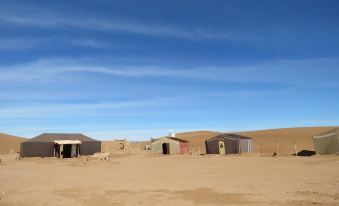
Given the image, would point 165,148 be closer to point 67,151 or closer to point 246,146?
point 246,146

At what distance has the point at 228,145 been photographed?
184 ft

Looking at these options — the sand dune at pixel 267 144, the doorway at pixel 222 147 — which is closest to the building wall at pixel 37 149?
the sand dune at pixel 267 144

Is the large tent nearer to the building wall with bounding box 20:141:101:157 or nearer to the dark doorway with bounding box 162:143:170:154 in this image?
the building wall with bounding box 20:141:101:157

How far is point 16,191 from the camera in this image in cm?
2047

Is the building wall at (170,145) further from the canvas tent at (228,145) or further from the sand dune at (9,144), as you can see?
the sand dune at (9,144)

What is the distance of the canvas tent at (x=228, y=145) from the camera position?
5569cm

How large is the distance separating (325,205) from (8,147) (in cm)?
9506

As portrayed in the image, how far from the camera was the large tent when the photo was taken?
60.2 metres

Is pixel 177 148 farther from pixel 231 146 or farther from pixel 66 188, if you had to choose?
pixel 66 188

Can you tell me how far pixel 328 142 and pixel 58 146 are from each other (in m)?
38.5

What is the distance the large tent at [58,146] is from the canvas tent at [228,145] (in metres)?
19.8

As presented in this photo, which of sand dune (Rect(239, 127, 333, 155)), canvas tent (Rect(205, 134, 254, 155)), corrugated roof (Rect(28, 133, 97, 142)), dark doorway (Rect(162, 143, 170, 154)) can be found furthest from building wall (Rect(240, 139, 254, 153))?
corrugated roof (Rect(28, 133, 97, 142))

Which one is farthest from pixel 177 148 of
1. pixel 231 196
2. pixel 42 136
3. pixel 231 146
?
pixel 231 196

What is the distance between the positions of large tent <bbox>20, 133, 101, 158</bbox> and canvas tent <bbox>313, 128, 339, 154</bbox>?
115ft
